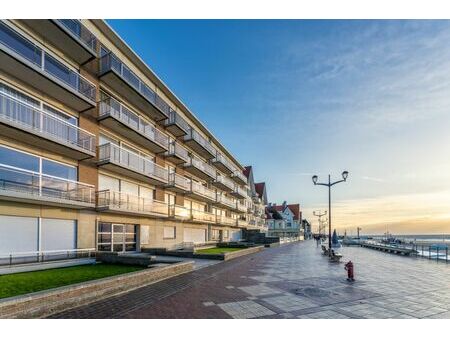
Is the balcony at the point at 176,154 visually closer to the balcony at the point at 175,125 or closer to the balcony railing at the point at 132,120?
the balcony railing at the point at 132,120

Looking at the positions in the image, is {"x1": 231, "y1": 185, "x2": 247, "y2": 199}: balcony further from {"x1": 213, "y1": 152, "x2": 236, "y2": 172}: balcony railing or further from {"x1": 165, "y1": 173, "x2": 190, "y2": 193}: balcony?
{"x1": 165, "y1": 173, "x2": 190, "y2": 193}: balcony

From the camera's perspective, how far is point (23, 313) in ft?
20.3

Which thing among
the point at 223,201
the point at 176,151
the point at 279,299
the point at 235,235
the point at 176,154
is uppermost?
the point at 176,151

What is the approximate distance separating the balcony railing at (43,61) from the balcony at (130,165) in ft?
9.65

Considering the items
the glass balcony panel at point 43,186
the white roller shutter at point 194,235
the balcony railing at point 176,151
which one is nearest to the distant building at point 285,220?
the white roller shutter at point 194,235

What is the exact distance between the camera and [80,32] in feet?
52.1

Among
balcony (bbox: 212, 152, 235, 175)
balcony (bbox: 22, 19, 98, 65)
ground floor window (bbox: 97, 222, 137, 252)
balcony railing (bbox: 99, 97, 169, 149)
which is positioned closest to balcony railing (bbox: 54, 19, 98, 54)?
balcony (bbox: 22, 19, 98, 65)

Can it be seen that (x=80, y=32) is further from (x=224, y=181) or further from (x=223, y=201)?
(x=224, y=181)

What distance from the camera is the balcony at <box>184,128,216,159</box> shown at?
1121 inches

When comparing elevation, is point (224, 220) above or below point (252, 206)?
below

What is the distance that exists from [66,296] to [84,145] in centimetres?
985

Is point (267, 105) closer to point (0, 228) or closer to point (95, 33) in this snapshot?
point (95, 33)

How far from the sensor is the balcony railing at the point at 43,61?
12.1 meters

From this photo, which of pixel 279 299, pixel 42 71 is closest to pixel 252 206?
pixel 42 71
